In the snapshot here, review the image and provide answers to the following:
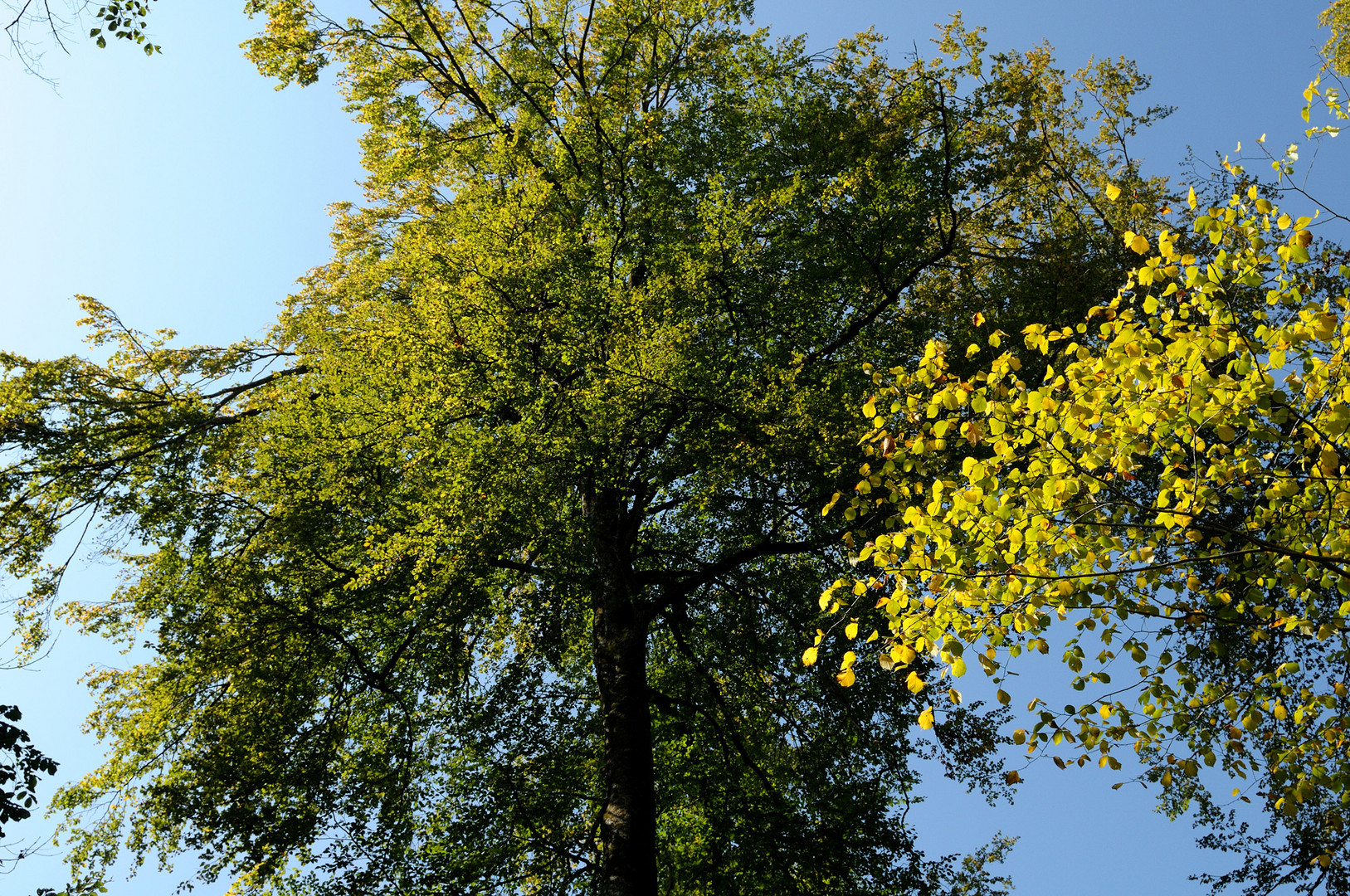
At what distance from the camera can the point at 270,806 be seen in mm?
9336

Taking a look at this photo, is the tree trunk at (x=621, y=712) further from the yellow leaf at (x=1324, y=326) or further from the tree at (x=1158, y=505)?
the yellow leaf at (x=1324, y=326)

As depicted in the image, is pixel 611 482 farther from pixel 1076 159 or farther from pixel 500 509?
pixel 1076 159

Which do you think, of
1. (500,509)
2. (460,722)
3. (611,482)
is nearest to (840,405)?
(611,482)

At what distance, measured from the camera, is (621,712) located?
414 inches

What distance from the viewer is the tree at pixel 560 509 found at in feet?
31.7

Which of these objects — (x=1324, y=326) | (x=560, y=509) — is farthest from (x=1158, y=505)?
(x=560, y=509)

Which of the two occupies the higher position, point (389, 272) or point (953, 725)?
point (389, 272)

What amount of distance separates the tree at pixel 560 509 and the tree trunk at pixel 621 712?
0.04 m

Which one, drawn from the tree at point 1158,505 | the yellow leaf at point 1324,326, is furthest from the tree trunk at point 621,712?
the yellow leaf at point 1324,326

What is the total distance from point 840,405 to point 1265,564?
5.24 metres

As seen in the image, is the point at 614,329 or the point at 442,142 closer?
the point at 614,329

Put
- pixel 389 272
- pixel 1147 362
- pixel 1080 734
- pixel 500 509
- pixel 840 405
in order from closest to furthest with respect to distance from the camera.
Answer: pixel 1147 362 < pixel 1080 734 < pixel 500 509 < pixel 840 405 < pixel 389 272

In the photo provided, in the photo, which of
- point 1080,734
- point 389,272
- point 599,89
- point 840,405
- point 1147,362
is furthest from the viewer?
point 599,89

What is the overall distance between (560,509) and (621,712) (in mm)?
2757
